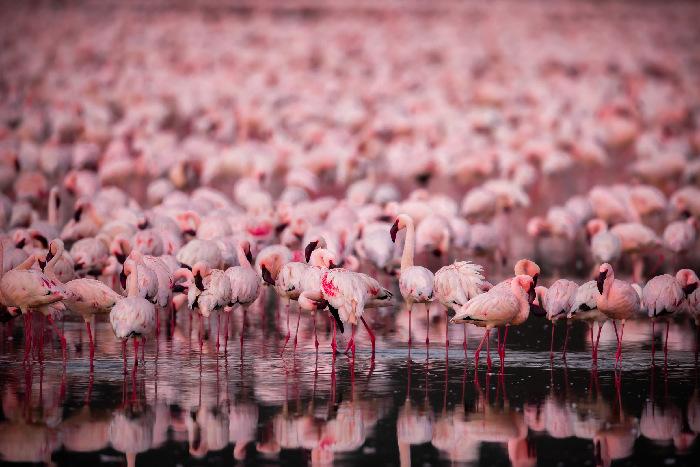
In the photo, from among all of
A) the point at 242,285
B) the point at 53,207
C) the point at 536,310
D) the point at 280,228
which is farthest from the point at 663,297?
the point at 53,207

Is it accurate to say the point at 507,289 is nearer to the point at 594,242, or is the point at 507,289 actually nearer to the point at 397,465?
the point at 397,465

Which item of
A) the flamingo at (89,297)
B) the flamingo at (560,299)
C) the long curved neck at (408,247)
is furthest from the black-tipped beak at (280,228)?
the flamingo at (560,299)

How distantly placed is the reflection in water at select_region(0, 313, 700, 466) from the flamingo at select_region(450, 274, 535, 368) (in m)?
0.42

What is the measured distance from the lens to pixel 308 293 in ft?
35.4

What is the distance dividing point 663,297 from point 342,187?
11.9 m

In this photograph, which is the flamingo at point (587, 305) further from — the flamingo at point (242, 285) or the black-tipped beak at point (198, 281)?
the black-tipped beak at point (198, 281)

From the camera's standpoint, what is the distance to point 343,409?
362 inches

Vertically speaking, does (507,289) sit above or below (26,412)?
above

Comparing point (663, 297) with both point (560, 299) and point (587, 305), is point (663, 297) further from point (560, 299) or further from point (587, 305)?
point (560, 299)

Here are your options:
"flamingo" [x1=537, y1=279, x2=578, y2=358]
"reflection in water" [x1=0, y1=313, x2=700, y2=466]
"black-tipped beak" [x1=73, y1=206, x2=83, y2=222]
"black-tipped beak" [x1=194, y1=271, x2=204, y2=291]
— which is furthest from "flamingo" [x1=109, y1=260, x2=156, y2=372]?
"black-tipped beak" [x1=73, y1=206, x2=83, y2=222]

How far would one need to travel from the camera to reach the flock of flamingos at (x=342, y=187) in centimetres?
1080

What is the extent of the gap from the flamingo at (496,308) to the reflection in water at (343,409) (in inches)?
16.4

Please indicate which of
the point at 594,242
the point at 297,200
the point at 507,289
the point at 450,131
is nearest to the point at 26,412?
the point at 507,289

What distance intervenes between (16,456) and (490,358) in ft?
13.7
